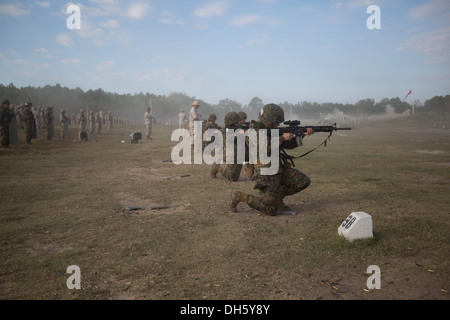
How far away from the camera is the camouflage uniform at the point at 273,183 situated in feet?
19.1

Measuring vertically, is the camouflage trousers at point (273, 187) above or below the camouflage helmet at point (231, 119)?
below

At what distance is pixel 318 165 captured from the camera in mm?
11992

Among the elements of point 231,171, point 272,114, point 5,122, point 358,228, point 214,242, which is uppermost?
point 5,122

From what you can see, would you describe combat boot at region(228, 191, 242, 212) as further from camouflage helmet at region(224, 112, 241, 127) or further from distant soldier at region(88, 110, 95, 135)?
distant soldier at region(88, 110, 95, 135)

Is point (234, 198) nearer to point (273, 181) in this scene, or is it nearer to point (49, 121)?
point (273, 181)

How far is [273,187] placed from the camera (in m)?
5.80

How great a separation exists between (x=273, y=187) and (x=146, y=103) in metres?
93.3

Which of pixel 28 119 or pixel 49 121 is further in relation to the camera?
pixel 49 121

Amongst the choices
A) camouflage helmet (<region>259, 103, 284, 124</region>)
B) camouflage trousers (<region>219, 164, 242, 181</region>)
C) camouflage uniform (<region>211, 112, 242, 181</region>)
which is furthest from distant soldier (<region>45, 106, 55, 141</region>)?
camouflage helmet (<region>259, 103, 284, 124</region>)

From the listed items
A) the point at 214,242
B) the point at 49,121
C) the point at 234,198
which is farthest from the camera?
the point at 49,121

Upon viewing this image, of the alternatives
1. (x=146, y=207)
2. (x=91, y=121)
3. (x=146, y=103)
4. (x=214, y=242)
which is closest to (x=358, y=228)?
(x=214, y=242)

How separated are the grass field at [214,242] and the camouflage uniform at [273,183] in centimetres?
27

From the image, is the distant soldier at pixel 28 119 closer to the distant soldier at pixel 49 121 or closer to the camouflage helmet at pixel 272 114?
the distant soldier at pixel 49 121

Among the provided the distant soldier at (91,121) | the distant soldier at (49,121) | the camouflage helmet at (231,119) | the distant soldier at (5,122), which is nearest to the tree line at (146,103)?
the distant soldier at (91,121)
